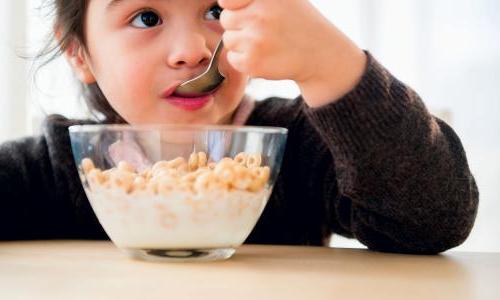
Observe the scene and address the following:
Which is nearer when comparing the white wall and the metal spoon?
the metal spoon

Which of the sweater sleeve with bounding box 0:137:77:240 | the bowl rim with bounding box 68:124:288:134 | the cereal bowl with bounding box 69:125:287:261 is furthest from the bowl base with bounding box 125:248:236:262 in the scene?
the sweater sleeve with bounding box 0:137:77:240

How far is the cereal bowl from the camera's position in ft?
2.07

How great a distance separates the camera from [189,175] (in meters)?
0.64

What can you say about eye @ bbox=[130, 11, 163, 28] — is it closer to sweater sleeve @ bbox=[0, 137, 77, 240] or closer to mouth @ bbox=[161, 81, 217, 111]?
mouth @ bbox=[161, 81, 217, 111]

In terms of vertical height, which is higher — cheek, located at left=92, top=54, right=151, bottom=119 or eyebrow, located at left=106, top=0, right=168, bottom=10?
eyebrow, located at left=106, top=0, right=168, bottom=10

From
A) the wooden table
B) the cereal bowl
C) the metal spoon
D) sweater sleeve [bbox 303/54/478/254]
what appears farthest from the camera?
the metal spoon

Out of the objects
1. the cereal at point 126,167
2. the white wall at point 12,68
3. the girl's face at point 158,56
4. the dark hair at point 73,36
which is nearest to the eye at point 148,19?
the girl's face at point 158,56

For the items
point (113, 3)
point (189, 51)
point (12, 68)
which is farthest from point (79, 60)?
point (12, 68)

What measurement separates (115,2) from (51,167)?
0.25 metres

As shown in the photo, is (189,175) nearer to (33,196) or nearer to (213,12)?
(213,12)

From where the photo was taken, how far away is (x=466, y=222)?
2.67 ft

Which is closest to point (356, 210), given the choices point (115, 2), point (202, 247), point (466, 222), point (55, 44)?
point (466, 222)

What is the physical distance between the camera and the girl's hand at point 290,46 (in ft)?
2.25

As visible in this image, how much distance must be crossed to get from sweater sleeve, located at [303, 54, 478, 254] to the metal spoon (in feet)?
0.47
